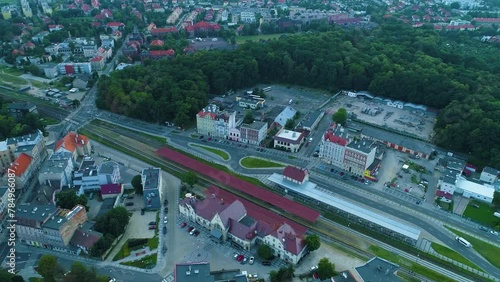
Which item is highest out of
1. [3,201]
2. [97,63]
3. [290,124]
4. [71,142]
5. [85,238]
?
[97,63]

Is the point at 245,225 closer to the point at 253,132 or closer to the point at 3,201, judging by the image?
the point at 253,132

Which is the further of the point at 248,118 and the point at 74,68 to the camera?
the point at 74,68

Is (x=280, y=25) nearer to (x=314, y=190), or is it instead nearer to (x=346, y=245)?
(x=314, y=190)

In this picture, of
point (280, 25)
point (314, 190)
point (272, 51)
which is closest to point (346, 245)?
point (314, 190)

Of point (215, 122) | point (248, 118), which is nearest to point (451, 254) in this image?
point (248, 118)

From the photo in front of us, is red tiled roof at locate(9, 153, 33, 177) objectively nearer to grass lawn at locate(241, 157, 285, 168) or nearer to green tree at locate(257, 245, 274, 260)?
grass lawn at locate(241, 157, 285, 168)

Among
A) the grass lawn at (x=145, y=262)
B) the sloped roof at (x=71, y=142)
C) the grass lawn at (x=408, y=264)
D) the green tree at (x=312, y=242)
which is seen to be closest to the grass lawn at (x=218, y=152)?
the sloped roof at (x=71, y=142)

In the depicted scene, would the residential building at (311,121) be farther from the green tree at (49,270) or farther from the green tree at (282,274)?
the green tree at (49,270)

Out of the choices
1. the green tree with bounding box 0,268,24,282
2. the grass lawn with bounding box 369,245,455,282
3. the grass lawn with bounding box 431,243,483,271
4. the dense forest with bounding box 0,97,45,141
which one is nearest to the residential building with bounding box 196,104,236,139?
the dense forest with bounding box 0,97,45,141
